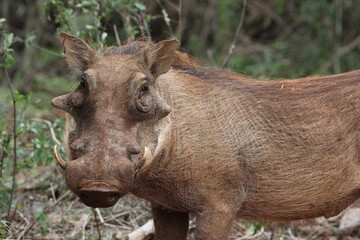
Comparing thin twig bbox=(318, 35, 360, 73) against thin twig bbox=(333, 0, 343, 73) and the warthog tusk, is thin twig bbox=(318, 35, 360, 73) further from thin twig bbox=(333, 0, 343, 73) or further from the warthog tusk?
the warthog tusk

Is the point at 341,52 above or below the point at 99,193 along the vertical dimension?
below

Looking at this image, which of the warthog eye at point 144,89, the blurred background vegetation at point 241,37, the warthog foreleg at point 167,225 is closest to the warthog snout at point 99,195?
the warthog eye at point 144,89

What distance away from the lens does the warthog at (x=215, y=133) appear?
286 cm

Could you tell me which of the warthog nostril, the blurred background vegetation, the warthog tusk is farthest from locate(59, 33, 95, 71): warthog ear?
the blurred background vegetation

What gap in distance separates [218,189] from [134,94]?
2.40 feet

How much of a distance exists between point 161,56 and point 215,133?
1.74ft

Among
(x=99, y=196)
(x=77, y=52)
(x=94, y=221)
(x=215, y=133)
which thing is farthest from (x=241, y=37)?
(x=99, y=196)

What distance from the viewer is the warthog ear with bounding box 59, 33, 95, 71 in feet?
10.1

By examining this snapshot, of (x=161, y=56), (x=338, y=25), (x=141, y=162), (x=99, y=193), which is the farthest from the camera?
(x=338, y=25)

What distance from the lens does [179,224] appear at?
3566 millimetres

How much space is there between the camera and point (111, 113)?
274cm

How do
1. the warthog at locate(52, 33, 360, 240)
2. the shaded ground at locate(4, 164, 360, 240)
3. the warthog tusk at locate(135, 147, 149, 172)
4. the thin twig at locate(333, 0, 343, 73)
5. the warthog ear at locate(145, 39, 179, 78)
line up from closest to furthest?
the warthog tusk at locate(135, 147, 149, 172)
the warthog at locate(52, 33, 360, 240)
the warthog ear at locate(145, 39, 179, 78)
the shaded ground at locate(4, 164, 360, 240)
the thin twig at locate(333, 0, 343, 73)

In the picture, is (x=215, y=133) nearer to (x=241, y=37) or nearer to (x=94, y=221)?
(x=94, y=221)

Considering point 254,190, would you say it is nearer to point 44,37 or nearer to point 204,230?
point 204,230
